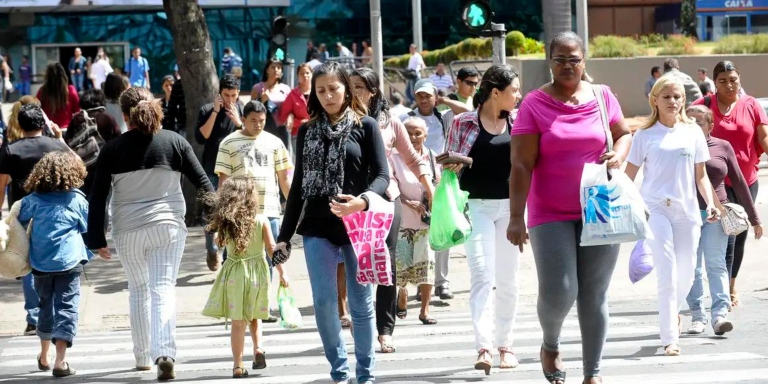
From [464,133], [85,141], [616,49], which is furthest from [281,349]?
[616,49]

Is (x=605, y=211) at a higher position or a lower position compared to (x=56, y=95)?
lower

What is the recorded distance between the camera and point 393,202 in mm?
7023

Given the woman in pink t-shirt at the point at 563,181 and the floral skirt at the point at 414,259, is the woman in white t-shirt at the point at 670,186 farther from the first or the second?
the floral skirt at the point at 414,259

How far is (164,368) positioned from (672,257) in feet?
10.9

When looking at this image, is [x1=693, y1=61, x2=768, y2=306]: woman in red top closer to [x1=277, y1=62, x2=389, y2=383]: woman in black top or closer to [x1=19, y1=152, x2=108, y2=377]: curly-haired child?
[x1=277, y1=62, x2=389, y2=383]: woman in black top

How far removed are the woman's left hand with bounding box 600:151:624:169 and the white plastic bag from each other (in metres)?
0.04

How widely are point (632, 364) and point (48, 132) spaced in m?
6.08

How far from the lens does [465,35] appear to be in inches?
2162

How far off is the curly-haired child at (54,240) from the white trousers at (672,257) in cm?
383

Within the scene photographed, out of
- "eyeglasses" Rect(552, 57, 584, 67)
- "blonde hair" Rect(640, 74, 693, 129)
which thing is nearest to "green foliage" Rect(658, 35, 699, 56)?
"blonde hair" Rect(640, 74, 693, 129)

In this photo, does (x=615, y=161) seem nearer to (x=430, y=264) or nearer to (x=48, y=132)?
(x=430, y=264)

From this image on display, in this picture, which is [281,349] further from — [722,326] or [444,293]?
[722,326]

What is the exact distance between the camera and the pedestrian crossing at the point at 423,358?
739 centimetres

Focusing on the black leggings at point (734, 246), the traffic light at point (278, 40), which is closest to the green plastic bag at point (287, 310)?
the black leggings at point (734, 246)
